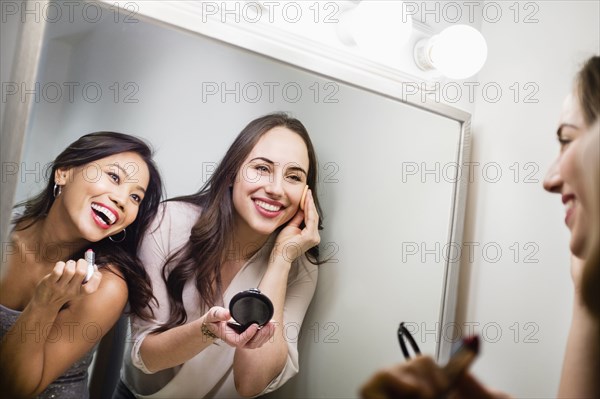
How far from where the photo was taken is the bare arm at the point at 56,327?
765mm

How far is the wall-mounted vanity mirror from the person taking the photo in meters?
0.82

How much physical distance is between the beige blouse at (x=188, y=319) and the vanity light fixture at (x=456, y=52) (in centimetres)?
56

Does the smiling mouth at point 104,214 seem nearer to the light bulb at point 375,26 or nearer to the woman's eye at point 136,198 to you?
the woman's eye at point 136,198

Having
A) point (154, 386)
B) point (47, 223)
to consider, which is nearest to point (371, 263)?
point (154, 386)

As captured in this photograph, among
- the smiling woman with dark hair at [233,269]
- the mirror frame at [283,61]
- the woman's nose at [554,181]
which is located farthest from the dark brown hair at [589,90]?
the smiling woman with dark hair at [233,269]

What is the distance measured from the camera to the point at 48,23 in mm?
805

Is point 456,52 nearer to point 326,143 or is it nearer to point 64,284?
point 326,143

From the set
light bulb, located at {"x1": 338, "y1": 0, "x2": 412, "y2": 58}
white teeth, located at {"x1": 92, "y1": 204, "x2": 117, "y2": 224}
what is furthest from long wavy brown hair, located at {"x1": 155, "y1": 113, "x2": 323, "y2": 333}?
light bulb, located at {"x1": 338, "y1": 0, "x2": 412, "y2": 58}

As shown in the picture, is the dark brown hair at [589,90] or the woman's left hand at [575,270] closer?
the dark brown hair at [589,90]

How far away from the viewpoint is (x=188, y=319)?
89cm

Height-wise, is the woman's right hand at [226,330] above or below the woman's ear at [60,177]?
below

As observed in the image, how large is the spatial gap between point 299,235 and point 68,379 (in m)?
0.45

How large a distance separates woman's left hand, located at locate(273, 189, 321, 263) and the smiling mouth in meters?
0.29

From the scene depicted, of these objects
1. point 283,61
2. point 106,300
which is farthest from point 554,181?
point 106,300
